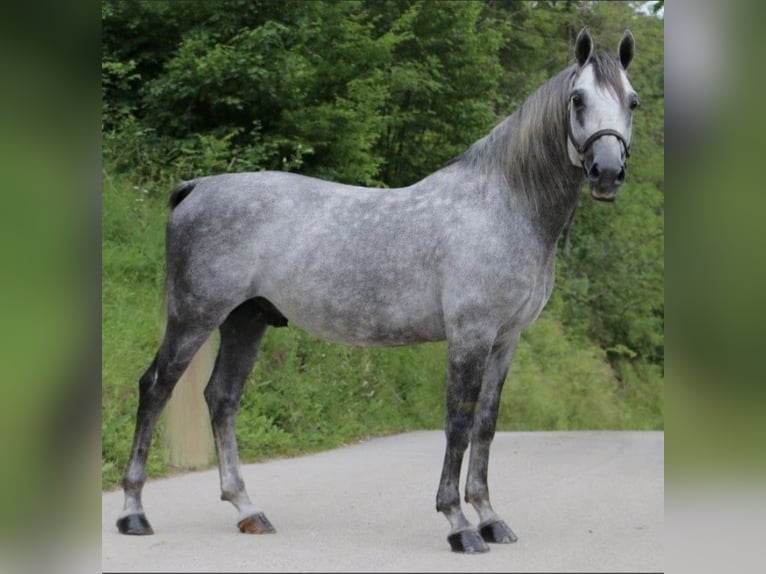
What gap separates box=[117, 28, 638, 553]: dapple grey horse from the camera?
145 inches

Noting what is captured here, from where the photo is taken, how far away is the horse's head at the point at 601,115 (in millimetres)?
3299

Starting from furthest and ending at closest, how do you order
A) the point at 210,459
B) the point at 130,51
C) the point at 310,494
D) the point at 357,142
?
the point at 130,51 < the point at 357,142 < the point at 210,459 < the point at 310,494

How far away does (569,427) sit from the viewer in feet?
38.8

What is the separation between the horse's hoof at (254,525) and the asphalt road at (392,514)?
61mm

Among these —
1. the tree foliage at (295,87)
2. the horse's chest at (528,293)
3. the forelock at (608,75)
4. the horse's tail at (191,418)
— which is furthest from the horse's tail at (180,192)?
the tree foliage at (295,87)

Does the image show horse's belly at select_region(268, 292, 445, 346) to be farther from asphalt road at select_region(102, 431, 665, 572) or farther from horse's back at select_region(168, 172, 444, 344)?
asphalt road at select_region(102, 431, 665, 572)

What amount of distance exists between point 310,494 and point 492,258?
7.29 feet

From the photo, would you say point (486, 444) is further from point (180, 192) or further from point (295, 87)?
point (295, 87)

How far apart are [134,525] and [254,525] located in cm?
54

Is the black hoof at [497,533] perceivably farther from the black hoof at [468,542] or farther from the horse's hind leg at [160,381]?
the horse's hind leg at [160,381]

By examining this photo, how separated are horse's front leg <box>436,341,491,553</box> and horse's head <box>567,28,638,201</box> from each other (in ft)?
2.78
